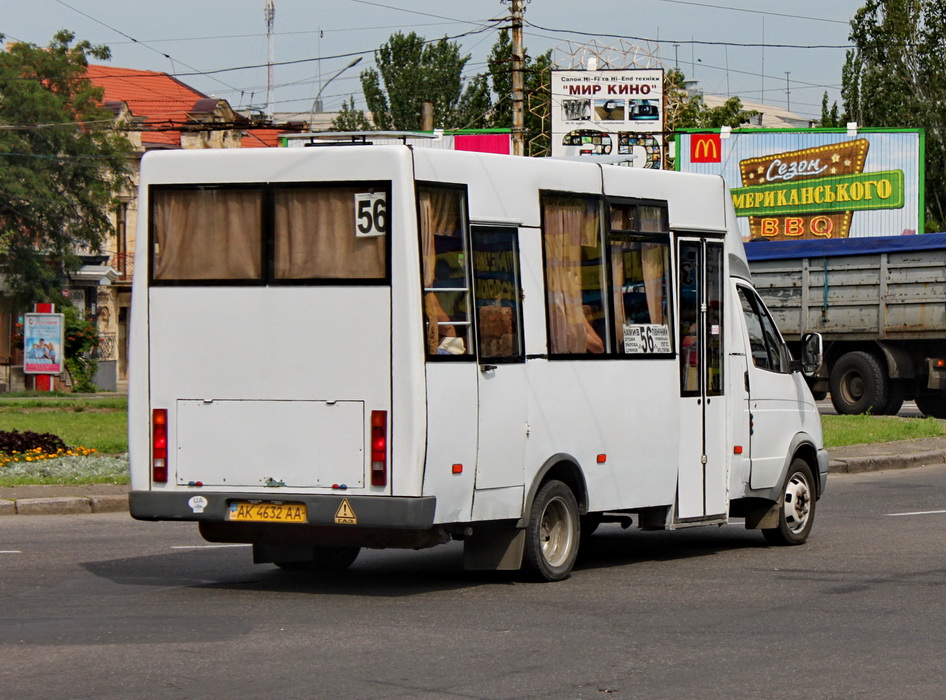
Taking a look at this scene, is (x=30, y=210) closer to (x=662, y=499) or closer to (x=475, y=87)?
(x=475, y=87)

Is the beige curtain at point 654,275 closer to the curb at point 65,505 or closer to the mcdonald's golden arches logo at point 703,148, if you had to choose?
the curb at point 65,505

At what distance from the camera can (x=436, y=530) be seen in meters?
9.55

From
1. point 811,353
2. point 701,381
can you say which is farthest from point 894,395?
point 701,381

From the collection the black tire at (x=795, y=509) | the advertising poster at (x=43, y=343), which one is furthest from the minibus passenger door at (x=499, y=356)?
the advertising poster at (x=43, y=343)

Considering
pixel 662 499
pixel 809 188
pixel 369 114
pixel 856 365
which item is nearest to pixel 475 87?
pixel 369 114

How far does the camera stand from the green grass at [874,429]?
76.0ft

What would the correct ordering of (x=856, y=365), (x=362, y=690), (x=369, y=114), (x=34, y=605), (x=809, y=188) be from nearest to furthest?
(x=362, y=690)
(x=34, y=605)
(x=856, y=365)
(x=809, y=188)
(x=369, y=114)

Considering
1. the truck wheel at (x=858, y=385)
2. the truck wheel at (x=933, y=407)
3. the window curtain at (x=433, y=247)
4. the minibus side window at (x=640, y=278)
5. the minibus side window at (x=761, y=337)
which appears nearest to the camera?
the window curtain at (x=433, y=247)

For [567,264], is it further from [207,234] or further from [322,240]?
[207,234]

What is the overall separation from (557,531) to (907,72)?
5081 cm

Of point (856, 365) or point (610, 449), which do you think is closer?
point (610, 449)

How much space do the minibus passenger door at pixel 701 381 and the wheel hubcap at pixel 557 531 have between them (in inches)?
51.7

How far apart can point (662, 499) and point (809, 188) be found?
41.4 meters

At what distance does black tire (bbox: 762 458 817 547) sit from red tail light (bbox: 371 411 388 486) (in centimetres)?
440
